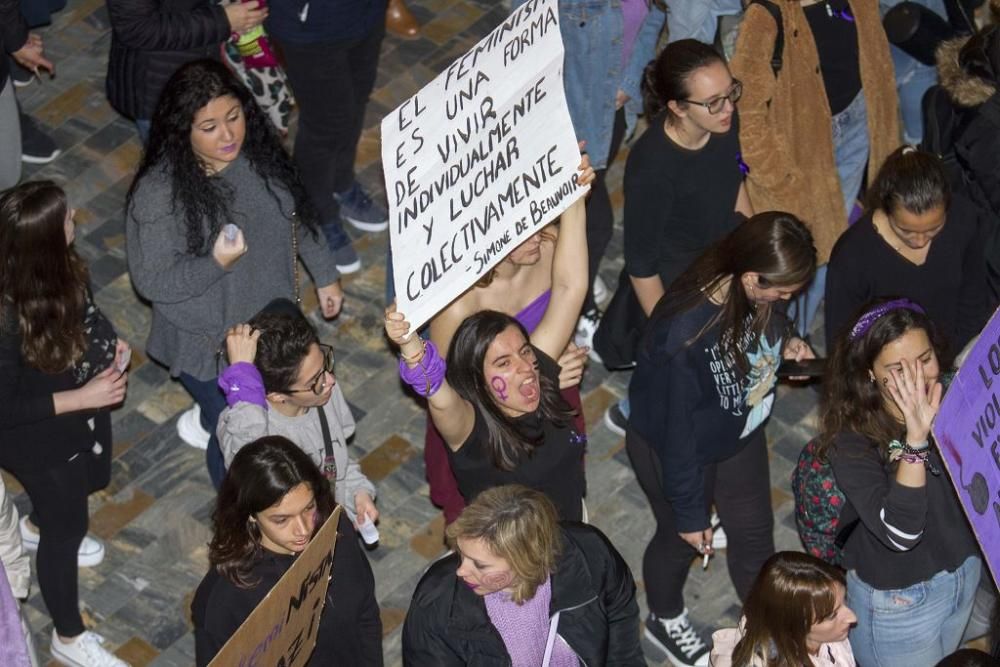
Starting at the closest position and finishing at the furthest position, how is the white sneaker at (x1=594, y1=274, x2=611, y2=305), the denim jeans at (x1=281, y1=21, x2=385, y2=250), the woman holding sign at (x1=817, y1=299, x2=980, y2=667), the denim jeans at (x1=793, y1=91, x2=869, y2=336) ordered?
the woman holding sign at (x1=817, y1=299, x2=980, y2=667) → the denim jeans at (x1=793, y1=91, x2=869, y2=336) → the denim jeans at (x1=281, y1=21, x2=385, y2=250) → the white sneaker at (x1=594, y1=274, x2=611, y2=305)

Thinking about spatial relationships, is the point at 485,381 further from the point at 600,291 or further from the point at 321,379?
the point at 600,291

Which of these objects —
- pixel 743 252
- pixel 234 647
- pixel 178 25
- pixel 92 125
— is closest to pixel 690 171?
pixel 743 252

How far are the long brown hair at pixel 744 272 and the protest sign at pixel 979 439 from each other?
80cm

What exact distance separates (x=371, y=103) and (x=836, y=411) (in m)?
4.31

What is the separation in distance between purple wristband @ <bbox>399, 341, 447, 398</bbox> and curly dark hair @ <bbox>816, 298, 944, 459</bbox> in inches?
51.6

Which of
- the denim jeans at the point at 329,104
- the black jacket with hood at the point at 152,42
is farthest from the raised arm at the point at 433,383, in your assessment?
the denim jeans at the point at 329,104

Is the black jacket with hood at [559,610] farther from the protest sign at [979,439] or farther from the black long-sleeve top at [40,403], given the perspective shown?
the black long-sleeve top at [40,403]

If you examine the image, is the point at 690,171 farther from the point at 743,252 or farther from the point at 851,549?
the point at 851,549

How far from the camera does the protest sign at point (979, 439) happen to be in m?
5.45

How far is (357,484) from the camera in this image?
6.77 metres

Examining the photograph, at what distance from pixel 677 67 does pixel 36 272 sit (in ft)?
8.30

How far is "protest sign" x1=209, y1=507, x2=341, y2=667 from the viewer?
5176mm

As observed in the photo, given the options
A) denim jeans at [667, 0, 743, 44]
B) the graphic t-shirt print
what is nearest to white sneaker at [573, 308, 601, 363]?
denim jeans at [667, 0, 743, 44]

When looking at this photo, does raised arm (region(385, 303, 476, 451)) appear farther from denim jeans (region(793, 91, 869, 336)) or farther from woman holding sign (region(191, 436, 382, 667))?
denim jeans (region(793, 91, 869, 336))
